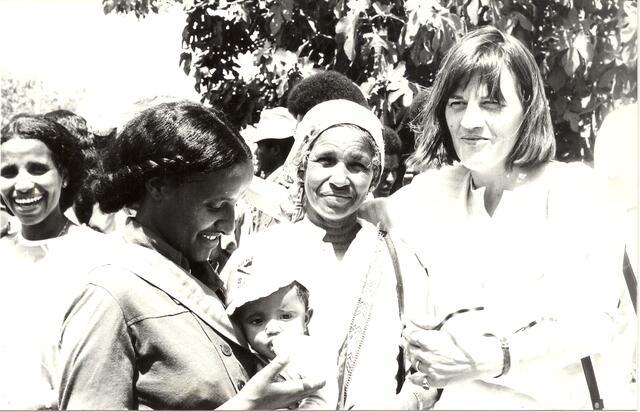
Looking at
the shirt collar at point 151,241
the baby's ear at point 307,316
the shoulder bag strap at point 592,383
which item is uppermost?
the shirt collar at point 151,241

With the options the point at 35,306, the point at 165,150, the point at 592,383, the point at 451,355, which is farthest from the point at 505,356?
the point at 35,306

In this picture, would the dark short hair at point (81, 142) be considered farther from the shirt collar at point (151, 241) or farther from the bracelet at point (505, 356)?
the bracelet at point (505, 356)

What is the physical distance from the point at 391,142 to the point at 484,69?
97cm

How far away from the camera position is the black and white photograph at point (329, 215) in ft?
5.84

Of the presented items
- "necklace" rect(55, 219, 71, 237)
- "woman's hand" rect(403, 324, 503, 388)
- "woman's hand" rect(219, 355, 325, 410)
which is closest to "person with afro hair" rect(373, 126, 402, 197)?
"woman's hand" rect(403, 324, 503, 388)

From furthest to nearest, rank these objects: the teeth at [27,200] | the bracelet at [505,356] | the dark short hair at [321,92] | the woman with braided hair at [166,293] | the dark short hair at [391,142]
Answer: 1. the dark short hair at [391,142]
2. the dark short hair at [321,92]
3. the teeth at [27,200]
4. the bracelet at [505,356]
5. the woman with braided hair at [166,293]

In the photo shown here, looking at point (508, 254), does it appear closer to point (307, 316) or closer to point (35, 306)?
point (307, 316)

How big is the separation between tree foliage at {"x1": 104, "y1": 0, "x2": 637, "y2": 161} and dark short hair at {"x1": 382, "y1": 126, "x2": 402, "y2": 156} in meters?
0.06

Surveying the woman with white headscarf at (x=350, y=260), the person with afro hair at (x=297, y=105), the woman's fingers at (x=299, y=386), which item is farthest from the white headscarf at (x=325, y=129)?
the woman's fingers at (x=299, y=386)

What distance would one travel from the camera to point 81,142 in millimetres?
2863

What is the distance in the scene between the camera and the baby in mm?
2039

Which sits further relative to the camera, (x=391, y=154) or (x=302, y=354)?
(x=391, y=154)

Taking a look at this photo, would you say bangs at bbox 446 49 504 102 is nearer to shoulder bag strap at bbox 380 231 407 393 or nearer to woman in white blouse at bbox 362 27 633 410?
woman in white blouse at bbox 362 27 633 410

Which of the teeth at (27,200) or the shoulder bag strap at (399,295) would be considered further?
the teeth at (27,200)
